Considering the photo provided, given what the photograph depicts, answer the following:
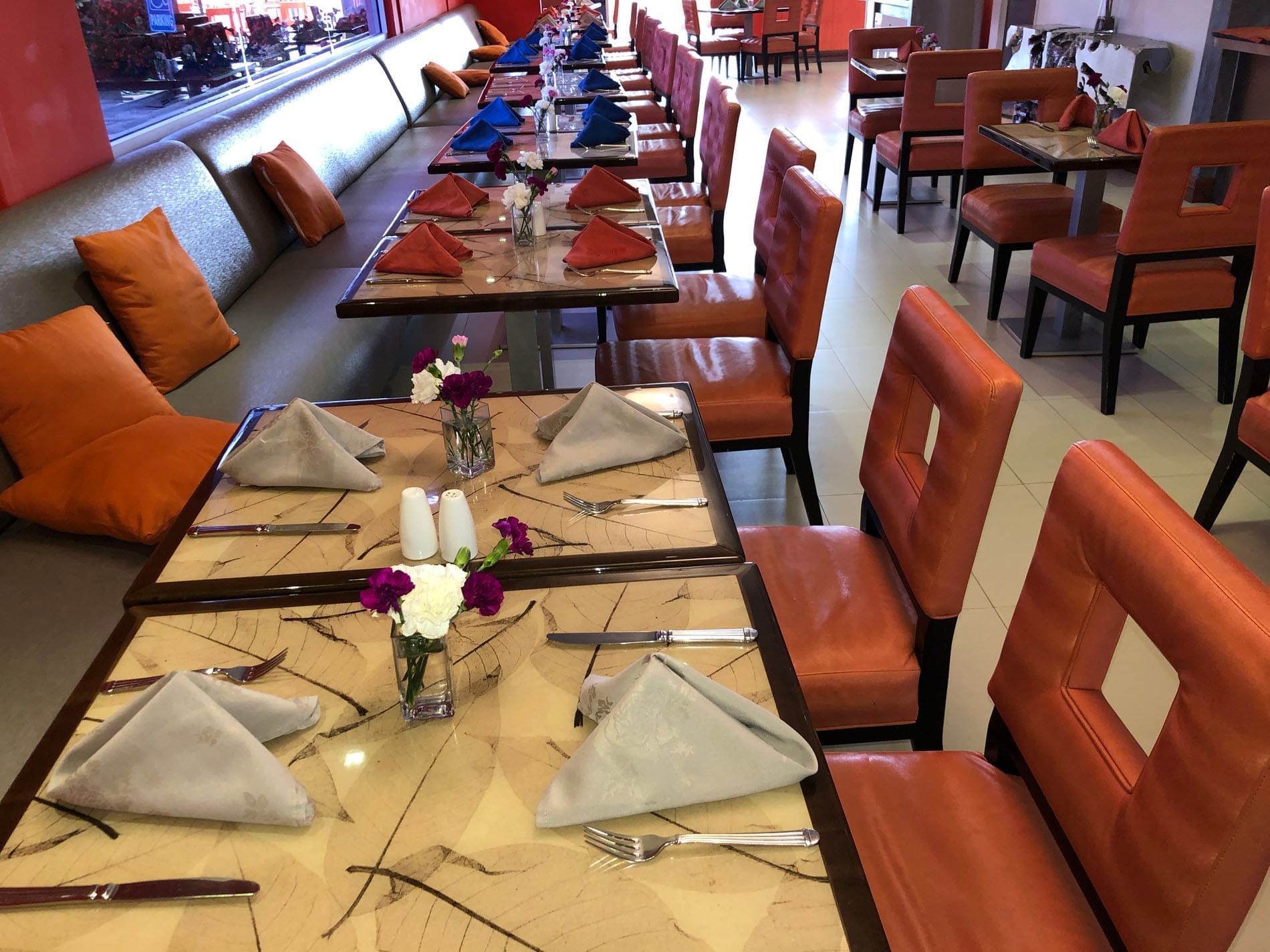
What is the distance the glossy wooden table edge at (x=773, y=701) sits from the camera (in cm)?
83

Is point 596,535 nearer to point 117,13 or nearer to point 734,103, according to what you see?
point 734,103

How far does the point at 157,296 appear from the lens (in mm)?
2447

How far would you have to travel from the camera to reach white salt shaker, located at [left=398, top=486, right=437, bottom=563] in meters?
1.24

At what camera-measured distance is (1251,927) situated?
1.54 m

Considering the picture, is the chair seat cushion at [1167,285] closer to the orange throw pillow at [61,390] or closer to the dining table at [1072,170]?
the dining table at [1072,170]

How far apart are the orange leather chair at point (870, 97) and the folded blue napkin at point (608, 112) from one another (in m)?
1.84

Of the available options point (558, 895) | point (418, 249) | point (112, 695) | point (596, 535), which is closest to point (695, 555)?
point (596, 535)

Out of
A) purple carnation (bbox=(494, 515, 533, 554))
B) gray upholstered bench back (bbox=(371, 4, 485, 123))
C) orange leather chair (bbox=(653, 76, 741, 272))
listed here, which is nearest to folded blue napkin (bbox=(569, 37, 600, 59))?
gray upholstered bench back (bbox=(371, 4, 485, 123))

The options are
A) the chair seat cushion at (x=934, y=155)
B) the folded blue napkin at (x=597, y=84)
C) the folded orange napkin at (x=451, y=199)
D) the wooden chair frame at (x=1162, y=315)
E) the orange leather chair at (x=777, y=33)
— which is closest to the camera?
the folded orange napkin at (x=451, y=199)

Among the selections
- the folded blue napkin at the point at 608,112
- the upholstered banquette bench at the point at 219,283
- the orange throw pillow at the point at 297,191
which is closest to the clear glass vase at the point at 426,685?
the upholstered banquette bench at the point at 219,283

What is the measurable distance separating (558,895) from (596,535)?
567 millimetres

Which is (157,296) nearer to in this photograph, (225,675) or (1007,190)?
(225,675)

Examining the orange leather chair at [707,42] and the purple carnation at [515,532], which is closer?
the purple carnation at [515,532]

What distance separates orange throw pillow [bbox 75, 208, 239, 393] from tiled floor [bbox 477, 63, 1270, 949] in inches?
49.0
